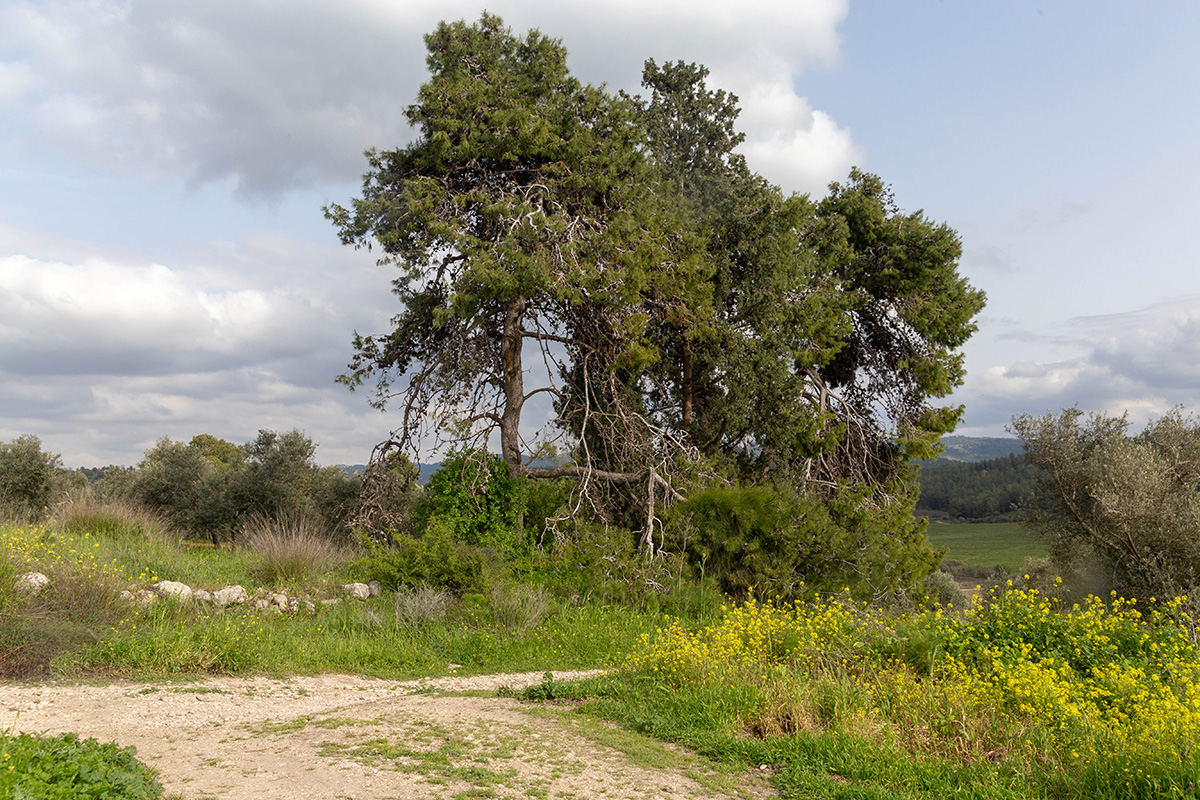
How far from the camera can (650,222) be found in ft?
49.2

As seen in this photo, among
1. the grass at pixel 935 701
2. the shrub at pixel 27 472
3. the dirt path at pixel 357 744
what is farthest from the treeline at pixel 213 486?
the grass at pixel 935 701

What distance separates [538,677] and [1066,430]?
20.5 metres

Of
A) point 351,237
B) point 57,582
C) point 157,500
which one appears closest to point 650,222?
point 351,237

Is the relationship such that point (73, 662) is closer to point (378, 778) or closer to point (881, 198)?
point (378, 778)

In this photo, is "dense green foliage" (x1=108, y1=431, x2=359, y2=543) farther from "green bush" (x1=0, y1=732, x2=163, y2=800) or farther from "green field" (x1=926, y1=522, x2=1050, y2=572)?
"green field" (x1=926, y1=522, x2=1050, y2=572)

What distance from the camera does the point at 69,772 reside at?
4.05 meters

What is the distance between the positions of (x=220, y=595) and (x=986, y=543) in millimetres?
40274

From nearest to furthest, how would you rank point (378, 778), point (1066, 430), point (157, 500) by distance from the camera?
point (378, 778) < point (1066, 430) < point (157, 500)

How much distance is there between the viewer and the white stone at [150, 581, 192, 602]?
356 inches

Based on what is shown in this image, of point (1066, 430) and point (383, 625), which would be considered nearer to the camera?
point (383, 625)

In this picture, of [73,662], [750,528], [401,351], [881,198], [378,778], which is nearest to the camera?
[378,778]

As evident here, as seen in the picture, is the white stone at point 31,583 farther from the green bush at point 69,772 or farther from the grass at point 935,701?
the grass at point 935,701

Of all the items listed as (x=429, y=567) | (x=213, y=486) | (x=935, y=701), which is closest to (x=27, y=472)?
(x=213, y=486)

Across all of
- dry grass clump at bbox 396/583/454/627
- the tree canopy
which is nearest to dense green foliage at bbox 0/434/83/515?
the tree canopy
